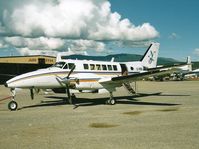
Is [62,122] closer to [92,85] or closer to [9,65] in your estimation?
[92,85]

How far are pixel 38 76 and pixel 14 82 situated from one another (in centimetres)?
162

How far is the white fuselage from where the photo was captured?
59.4 ft

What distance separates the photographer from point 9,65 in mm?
68562

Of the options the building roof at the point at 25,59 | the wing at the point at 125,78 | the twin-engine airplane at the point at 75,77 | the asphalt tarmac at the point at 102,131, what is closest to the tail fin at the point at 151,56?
the twin-engine airplane at the point at 75,77

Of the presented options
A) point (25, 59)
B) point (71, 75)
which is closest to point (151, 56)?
point (71, 75)

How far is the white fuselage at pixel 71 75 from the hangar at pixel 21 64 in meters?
48.3

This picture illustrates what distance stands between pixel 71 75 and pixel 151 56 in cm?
1161

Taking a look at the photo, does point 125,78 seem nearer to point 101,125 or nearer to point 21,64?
point 101,125

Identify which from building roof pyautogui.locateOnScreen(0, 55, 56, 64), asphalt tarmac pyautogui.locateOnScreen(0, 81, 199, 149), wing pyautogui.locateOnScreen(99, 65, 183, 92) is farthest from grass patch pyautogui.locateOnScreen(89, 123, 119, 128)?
building roof pyautogui.locateOnScreen(0, 55, 56, 64)

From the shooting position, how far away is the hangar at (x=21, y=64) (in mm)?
67269

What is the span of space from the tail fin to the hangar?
146ft

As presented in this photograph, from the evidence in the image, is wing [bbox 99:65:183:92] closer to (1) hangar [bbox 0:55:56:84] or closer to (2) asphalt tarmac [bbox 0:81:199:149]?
(2) asphalt tarmac [bbox 0:81:199:149]

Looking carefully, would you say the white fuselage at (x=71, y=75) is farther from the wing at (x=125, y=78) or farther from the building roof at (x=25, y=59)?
the building roof at (x=25, y=59)

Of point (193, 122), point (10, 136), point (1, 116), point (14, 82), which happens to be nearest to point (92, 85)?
point (14, 82)
